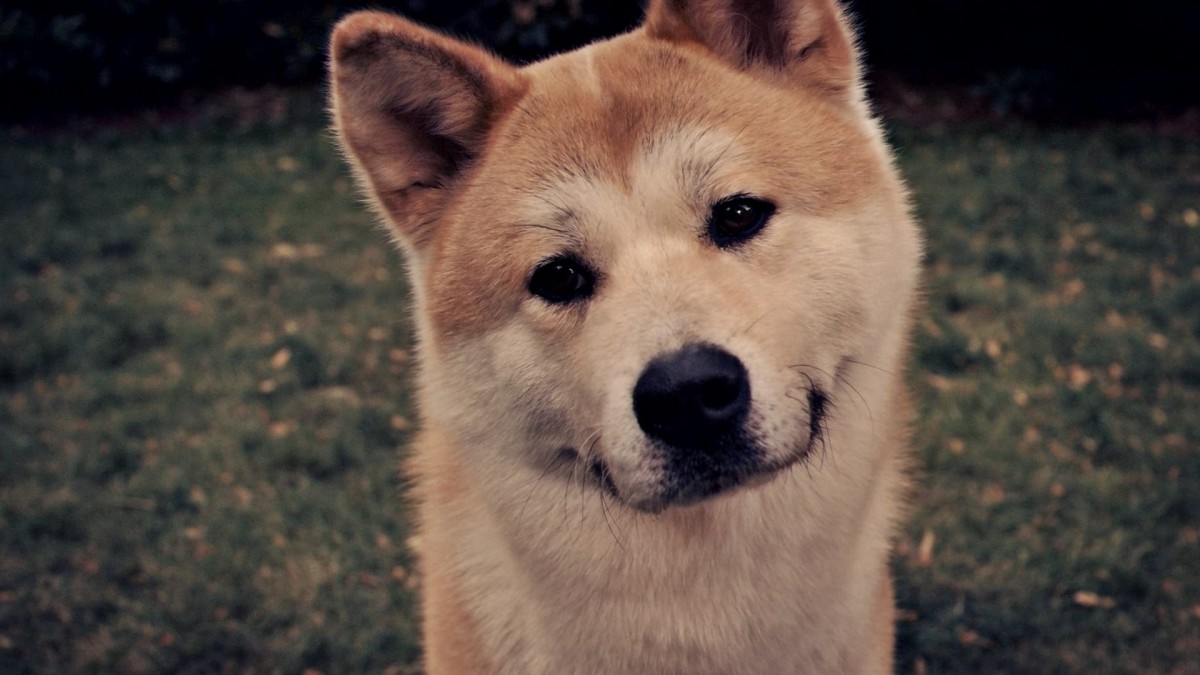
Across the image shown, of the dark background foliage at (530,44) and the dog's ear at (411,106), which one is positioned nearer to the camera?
the dog's ear at (411,106)

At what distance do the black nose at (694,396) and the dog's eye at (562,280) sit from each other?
0.33 meters

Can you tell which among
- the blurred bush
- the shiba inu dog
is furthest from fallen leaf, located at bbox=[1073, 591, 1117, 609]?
the blurred bush

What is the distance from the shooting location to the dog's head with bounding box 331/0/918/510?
1720 mm

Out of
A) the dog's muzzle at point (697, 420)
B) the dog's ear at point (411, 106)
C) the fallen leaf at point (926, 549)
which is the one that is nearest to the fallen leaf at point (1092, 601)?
the fallen leaf at point (926, 549)

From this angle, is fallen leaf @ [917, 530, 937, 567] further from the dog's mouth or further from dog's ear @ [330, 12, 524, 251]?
dog's ear @ [330, 12, 524, 251]

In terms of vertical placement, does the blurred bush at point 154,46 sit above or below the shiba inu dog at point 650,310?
below

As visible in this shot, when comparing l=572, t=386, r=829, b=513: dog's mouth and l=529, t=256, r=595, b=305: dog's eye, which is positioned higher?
l=529, t=256, r=595, b=305: dog's eye

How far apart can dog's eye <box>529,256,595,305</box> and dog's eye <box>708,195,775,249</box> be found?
0.94ft

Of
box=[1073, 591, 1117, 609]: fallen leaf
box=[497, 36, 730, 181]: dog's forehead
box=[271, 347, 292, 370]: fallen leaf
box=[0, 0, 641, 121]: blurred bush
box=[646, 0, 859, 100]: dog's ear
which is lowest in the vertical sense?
box=[0, 0, 641, 121]: blurred bush

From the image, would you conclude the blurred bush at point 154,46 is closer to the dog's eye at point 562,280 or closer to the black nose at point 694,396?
the dog's eye at point 562,280

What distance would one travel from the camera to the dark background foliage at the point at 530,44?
736 centimetres

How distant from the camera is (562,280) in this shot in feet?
6.35

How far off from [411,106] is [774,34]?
0.87 meters

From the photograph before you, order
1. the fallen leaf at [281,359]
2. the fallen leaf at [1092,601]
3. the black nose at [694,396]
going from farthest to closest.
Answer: the fallen leaf at [281,359]
the fallen leaf at [1092,601]
the black nose at [694,396]
